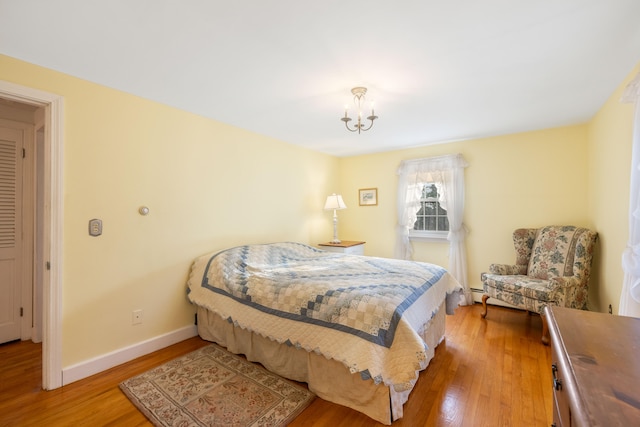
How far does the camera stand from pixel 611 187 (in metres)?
2.38

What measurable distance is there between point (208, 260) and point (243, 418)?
1.43 metres

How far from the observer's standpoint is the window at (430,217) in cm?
402

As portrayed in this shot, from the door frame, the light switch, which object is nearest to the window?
the light switch

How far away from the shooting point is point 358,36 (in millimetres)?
1560

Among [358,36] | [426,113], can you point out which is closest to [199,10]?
[358,36]

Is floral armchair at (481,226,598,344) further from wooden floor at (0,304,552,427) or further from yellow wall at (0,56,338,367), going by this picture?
yellow wall at (0,56,338,367)

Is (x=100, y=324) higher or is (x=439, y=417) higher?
(x=100, y=324)

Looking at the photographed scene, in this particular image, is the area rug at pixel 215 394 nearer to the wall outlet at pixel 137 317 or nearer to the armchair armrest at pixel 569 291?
the wall outlet at pixel 137 317

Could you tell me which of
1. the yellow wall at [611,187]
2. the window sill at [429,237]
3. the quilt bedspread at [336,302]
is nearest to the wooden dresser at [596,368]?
the quilt bedspread at [336,302]

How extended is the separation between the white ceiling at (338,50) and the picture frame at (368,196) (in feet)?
6.48

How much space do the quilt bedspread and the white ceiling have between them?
5.10ft

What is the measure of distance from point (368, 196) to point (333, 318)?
125 inches

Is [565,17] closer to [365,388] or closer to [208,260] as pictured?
[365,388]

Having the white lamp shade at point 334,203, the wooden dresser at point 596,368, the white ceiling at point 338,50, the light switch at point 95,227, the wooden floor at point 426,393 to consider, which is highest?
the white ceiling at point 338,50
